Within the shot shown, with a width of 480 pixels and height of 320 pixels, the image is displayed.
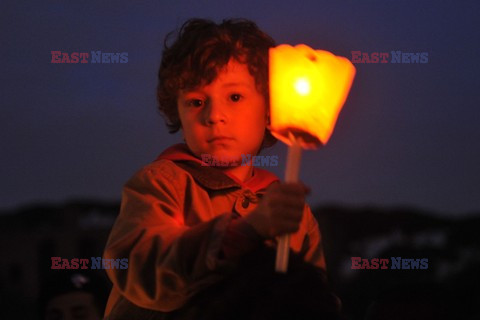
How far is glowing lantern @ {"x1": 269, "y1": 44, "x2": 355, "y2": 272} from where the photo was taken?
1531mm

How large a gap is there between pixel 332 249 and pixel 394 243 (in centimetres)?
31

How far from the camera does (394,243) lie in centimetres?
348

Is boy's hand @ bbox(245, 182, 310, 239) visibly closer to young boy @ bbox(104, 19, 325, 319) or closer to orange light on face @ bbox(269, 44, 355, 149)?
young boy @ bbox(104, 19, 325, 319)

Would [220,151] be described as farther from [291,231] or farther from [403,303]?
[403,303]

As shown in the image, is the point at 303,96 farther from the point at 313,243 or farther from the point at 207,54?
the point at 313,243

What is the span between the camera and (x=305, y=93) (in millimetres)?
1531

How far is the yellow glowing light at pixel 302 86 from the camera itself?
5.03ft

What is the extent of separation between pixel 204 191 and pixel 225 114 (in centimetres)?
22

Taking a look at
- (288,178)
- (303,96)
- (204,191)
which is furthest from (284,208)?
(204,191)

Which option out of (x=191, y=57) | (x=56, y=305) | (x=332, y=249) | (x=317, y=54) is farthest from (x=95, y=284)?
(x=317, y=54)

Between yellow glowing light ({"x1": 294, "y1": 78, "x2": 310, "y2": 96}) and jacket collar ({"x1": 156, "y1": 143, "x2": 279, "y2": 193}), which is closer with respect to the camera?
yellow glowing light ({"x1": 294, "y1": 78, "x2": 310, "y2": 96})

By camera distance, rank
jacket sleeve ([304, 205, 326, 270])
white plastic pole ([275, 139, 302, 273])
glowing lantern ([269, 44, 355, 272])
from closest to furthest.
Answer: white plastic pole ([275, 139, 302, 273]), glowing lantern ([269, 44, 355, 272]), jacket sleeve ([304, 205, 326, 270])

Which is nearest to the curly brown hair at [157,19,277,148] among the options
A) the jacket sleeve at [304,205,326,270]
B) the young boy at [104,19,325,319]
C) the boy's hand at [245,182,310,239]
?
the young boy at [104,19,325,319]

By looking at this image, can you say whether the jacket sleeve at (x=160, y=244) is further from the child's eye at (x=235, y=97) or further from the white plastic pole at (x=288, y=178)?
the child's eye at (x=235, y=97)
